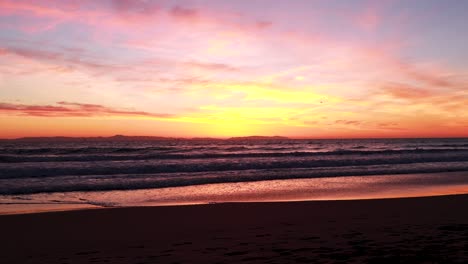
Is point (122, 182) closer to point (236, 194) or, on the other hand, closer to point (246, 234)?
point (236, 194)

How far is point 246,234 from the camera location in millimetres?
8875

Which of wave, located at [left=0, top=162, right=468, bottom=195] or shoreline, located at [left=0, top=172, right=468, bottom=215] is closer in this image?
shoreline, located at [left=0, top=172, right=468, bottom=215]

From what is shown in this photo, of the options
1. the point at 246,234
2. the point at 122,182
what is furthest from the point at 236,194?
the point at 246,234

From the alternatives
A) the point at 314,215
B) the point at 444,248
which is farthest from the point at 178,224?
the point at 444,248

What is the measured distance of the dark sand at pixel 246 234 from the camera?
6.99m

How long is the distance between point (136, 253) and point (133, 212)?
483 centimetres

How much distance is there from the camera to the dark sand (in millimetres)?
6986

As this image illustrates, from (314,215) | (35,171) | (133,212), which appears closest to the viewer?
(314,215)

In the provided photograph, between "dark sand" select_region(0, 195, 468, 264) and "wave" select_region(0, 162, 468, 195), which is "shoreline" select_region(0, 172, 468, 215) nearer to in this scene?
"wave" select_region(0, 162, 468, 195)

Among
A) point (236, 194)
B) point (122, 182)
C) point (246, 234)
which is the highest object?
point (246, 234)

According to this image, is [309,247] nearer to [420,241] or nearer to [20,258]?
[420,241]

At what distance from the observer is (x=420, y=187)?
1991 cm

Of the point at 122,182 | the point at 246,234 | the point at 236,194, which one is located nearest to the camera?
the point at 246,234

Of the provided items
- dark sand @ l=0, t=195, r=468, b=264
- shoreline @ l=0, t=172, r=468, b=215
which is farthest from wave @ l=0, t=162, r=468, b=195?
dark sand @ l=0, t=195, r=468, b=264
